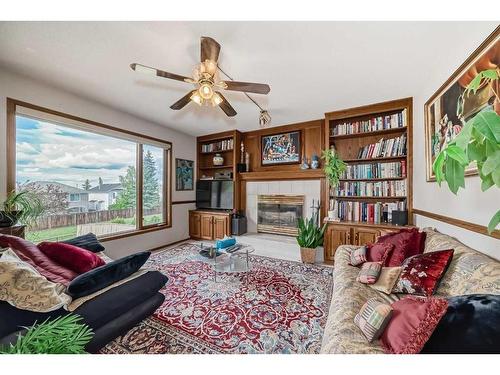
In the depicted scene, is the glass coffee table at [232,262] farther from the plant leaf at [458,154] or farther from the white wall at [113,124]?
the plant leaf at [458,154]

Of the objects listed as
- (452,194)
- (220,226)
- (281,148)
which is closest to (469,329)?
(452,194)

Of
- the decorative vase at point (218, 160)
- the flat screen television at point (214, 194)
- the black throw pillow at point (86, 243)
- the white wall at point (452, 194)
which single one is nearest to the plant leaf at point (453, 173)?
the white wall at point (452, 194)

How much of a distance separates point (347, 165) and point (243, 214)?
2413 millimetres

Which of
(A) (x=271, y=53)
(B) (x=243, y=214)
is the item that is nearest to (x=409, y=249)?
(A) (x=271, y=53)

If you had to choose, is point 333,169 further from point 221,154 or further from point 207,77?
point 221,154

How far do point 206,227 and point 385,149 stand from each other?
3.70m

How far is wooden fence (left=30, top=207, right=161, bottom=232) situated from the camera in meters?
2.59

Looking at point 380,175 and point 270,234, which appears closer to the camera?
point 380,175

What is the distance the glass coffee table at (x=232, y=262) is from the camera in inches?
103

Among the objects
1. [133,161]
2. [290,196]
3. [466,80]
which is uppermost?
[466,80]

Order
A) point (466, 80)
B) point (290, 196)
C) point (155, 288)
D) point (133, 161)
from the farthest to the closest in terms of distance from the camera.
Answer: point (290, 196)
point (133, 161)
point (155, 288)
point (466, 80)

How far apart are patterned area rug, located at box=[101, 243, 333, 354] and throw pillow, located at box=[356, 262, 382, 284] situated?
0.57 metres

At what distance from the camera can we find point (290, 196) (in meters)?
4.12

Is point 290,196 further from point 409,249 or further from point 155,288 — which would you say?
point 155,288
